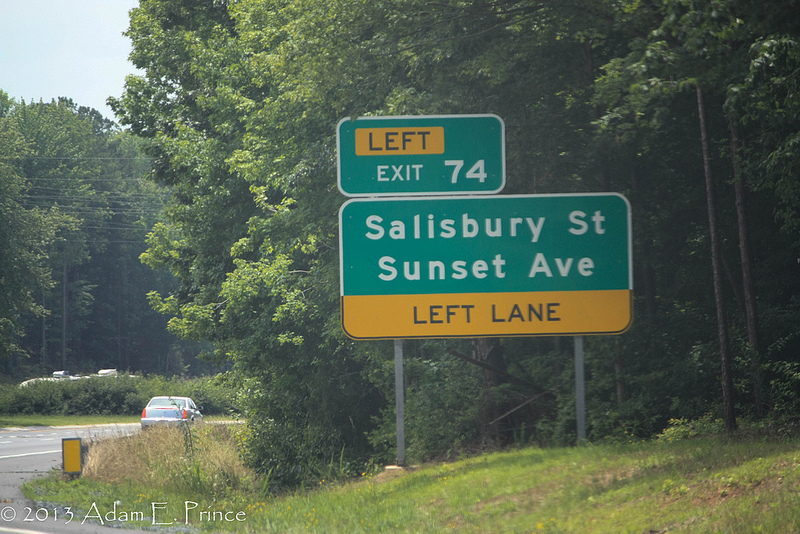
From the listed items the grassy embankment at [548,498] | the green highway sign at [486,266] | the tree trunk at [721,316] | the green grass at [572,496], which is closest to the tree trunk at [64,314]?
the grassy embankment at [548,498]

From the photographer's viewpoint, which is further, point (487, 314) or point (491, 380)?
point (491, 380)

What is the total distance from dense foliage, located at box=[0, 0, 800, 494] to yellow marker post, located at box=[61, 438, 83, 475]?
426 cm

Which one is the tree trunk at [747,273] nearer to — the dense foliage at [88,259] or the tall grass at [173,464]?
the tall grass at [173,464]

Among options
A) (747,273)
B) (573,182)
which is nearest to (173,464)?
(573,182)

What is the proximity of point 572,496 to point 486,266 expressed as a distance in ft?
10.9

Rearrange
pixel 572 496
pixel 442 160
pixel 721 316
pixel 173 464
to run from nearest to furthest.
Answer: pixel 572 496, pixel 721 316, pixel 442 160, pixel 173 464

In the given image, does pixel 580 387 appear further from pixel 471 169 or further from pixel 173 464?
pixel 173 464

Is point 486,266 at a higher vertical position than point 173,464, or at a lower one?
higher

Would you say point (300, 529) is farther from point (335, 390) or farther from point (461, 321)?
point (335, 390)

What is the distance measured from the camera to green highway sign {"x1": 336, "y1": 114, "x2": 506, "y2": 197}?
444 inches

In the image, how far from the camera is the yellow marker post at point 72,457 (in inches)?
675

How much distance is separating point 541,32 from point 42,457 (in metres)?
17.4

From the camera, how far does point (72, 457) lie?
17172 millimetres

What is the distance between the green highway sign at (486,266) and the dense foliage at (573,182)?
4.77ft
